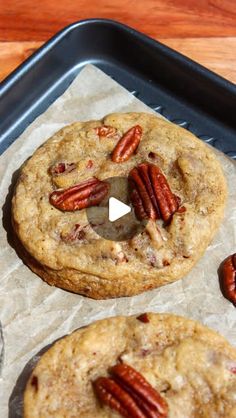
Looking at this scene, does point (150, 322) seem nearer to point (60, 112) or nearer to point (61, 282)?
point (61, 282)

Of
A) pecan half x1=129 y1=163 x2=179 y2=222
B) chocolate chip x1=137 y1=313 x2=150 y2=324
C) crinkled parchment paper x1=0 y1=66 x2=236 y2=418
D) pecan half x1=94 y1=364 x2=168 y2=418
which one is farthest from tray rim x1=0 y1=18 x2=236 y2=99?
pecan half x1=94 y1=364 x2=168 y2=418

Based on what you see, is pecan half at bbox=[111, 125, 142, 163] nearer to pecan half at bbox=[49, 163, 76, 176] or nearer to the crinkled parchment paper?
pecan half at bbox=[49, 163, 76, 176]

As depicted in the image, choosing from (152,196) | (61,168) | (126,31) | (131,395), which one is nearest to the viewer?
(131,395)

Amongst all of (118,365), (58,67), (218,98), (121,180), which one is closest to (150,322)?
(118,365)

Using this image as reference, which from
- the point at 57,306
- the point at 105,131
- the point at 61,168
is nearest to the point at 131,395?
the point at 57,306

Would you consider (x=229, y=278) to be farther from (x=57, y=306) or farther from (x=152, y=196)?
(x=57, y=306)
